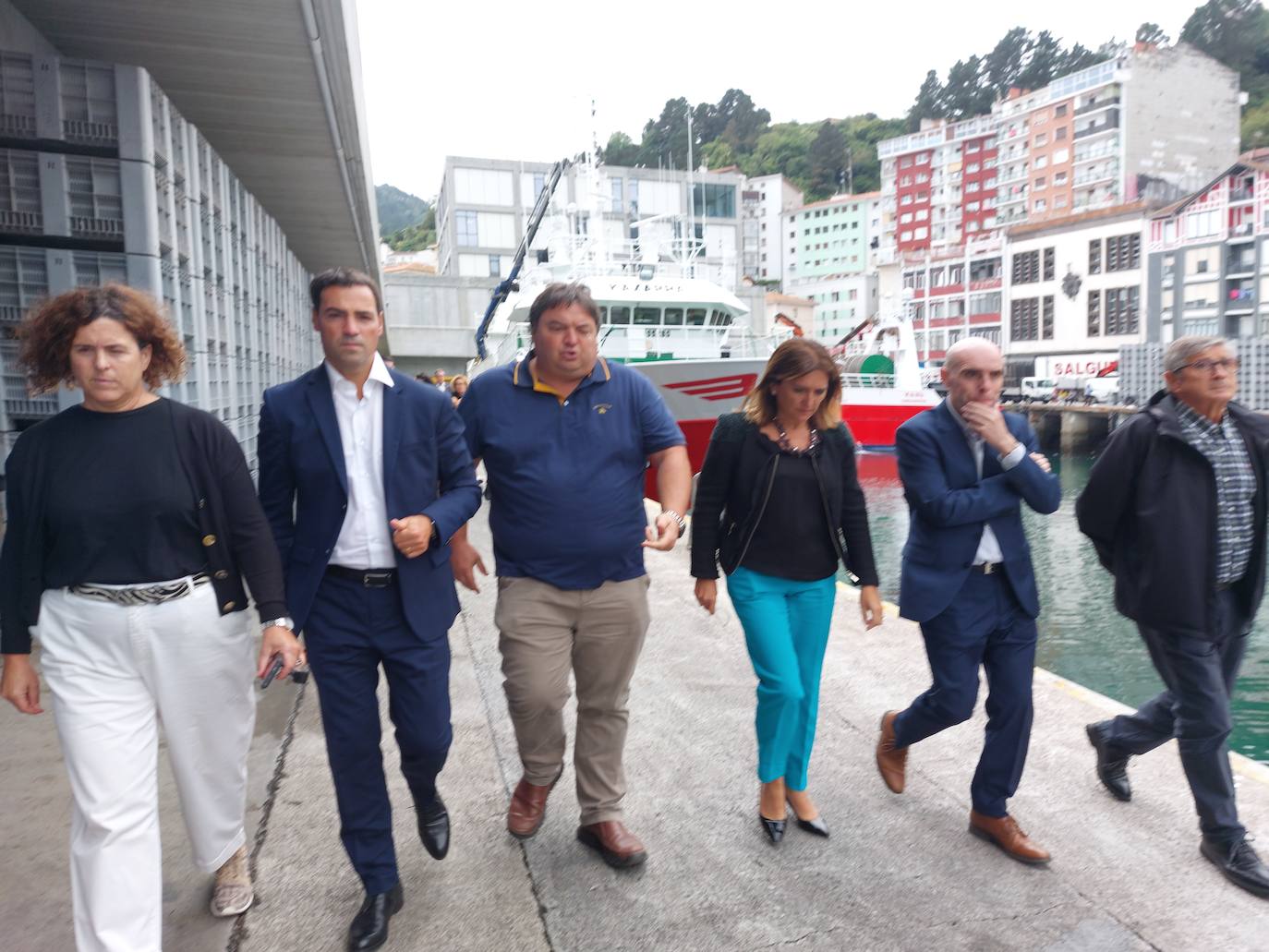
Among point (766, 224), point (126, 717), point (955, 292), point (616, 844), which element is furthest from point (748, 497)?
point (766, 224)

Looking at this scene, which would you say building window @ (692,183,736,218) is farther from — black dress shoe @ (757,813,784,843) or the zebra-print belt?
the zebra-print belt

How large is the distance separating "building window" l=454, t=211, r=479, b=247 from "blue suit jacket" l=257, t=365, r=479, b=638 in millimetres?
71761

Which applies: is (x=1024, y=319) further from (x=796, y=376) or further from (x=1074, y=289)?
(x=796, y=376)

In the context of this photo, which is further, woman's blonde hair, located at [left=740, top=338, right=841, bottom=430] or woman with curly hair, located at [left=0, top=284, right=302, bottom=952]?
woman's blonde hair, located at [left=740, top=338, right=841, bottom=430]

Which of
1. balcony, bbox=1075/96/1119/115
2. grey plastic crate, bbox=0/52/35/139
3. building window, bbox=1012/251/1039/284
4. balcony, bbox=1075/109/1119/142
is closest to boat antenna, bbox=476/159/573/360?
grey plastic crate, bbox=0/52/35/139

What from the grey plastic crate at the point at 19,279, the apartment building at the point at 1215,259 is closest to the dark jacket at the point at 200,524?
the grey plastic crate at the point at 19,279

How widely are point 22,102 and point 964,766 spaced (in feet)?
20.1

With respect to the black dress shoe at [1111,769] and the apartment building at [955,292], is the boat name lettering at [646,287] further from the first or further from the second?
the apartment building at [955,292]

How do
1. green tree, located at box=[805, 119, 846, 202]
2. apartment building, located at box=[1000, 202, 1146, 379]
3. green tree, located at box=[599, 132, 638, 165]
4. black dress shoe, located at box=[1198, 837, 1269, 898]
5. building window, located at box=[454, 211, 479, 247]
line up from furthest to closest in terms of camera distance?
green tree, located at box=[599, 132, 638, 165] < green tree, located at box=[805, 119, 846, 202] < building window, located at box=[454, 211, 479, 247] < apartment building, located at box=[1000, 202, 1146, 379] < black dress shoe, located at box=[1198, 837, 1269, 898]

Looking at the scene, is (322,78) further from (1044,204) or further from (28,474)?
(1044,204)

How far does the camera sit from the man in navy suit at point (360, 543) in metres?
2.74

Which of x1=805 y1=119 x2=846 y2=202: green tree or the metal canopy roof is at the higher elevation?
x1=805 y1=119 x2=846 y2=202: green tree

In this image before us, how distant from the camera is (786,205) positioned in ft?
→ 367

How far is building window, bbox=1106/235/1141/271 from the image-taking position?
53.7 metres
